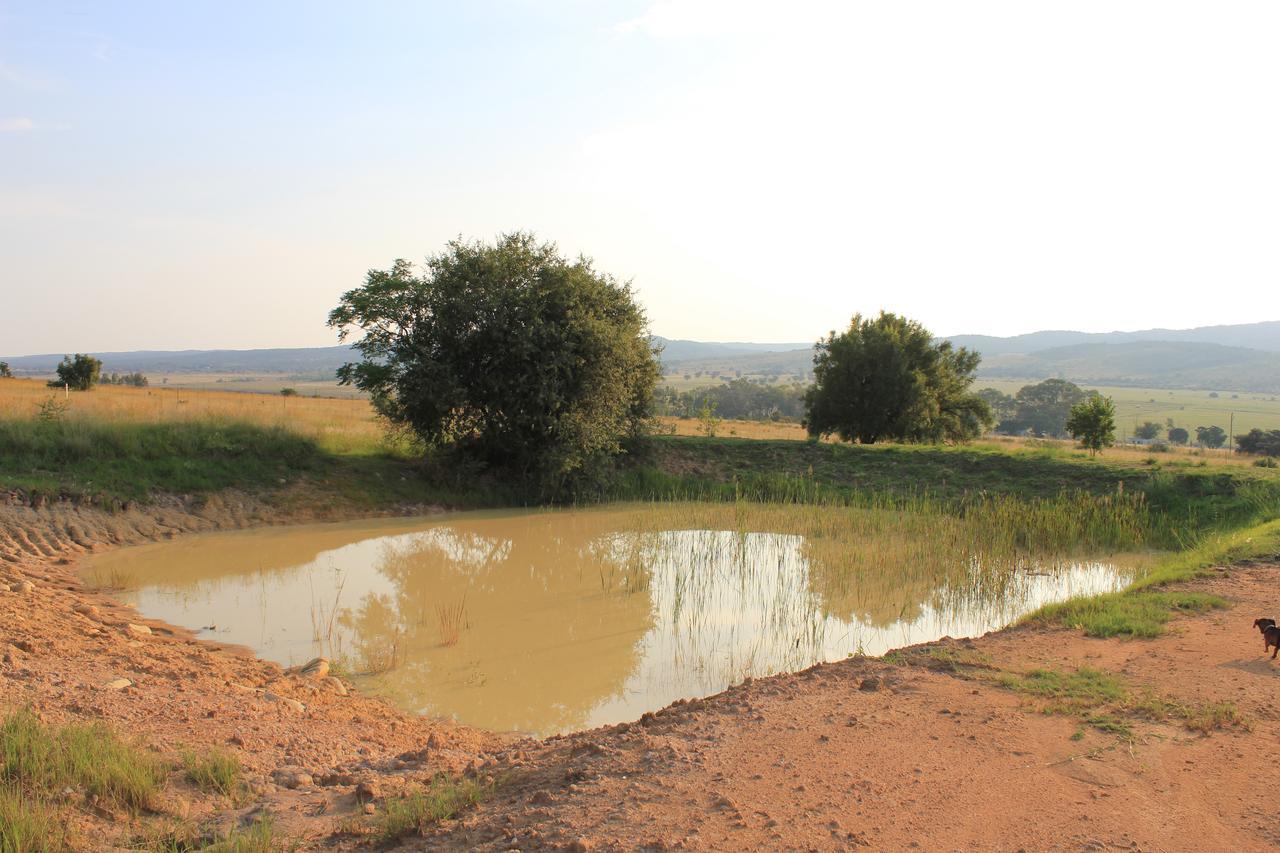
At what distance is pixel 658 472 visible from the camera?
24.4 metres

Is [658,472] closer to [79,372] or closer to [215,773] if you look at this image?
[215,773]

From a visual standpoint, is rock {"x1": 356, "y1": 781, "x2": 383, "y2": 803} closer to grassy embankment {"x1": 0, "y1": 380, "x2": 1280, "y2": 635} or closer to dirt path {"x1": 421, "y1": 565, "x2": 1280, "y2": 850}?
dirt path {"x1": 421, "y1": 565, "x2": 1280, "y2": 850}

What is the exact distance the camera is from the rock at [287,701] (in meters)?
7.22

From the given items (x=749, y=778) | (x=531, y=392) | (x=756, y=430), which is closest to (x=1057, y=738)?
(x=749, y=778)

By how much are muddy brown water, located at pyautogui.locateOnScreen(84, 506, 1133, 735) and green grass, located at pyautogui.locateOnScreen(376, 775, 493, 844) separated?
2.36m

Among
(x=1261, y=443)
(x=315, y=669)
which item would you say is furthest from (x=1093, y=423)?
(x=315, y=669)

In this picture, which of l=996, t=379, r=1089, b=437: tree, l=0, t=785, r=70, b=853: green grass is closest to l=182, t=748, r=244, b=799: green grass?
l=0, t=785, r=70, b=853: green grass

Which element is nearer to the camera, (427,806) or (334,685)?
(427,806)

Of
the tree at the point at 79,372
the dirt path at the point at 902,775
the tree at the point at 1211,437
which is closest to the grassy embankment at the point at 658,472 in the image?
the dirt path at the point at 902,775

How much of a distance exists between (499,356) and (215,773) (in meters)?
16.1

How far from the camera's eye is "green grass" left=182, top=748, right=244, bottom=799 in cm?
526

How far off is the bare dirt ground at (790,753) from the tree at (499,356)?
1276cm

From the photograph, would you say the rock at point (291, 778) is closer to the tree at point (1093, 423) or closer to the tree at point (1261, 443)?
the tree at point (1093, 423)

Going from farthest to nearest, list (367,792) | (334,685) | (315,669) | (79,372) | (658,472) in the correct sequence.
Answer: (79,372) → (658,472) → (315,669) → (334,685) → (367,792)
